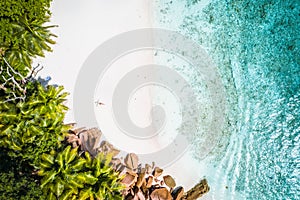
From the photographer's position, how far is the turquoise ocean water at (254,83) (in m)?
10.4

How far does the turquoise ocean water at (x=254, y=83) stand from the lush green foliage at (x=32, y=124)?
4.26 meters

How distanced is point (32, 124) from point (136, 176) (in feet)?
10.2

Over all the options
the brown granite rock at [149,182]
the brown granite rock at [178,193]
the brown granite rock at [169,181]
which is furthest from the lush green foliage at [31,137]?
the brown granite rock at [178,193]

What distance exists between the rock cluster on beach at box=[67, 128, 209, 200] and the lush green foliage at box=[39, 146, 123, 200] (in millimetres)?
1228

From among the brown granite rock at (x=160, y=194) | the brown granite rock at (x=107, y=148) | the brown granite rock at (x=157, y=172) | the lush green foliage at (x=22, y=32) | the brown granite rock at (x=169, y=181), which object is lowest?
the brown granite rock at (x=160, y=194)

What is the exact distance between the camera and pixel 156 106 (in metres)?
A: 9.98

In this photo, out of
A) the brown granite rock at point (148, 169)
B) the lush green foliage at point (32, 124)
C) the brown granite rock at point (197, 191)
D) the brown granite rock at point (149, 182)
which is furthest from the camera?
the brown granite rock at point (197, 191)

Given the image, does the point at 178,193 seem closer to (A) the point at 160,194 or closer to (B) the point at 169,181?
(B) the point at 169,181

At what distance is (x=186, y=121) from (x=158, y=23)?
2.87m

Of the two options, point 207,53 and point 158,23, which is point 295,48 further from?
point 158,23

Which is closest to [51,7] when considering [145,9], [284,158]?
[145,9]

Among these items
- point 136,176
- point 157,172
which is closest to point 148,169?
point 157,172

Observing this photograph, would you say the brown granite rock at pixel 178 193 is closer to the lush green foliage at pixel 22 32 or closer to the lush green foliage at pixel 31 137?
the lush green foliage at pixel 31 137

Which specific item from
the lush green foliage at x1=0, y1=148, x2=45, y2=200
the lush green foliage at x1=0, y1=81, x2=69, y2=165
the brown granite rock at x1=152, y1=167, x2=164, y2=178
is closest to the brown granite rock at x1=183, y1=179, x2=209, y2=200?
the brown granite rock at x1=152, y1=167, x2=164, y2=178
